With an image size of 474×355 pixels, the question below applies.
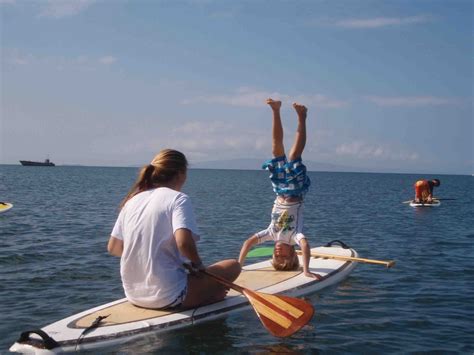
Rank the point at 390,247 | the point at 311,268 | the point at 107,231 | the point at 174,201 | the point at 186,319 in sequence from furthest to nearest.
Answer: the point at 107,231 → the point at 390,247 → the point at 311,268 → the point at 186,319 → the point at 174,201

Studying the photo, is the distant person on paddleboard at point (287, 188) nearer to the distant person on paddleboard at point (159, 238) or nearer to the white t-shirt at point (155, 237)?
the distant person on paddleboard at point (159, 238)

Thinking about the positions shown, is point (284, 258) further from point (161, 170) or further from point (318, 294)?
point (161, 170)

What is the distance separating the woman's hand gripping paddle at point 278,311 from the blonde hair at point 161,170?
3.68ft

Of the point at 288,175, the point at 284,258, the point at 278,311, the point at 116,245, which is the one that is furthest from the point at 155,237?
the point at 284,258

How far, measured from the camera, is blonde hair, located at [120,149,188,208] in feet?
18.1

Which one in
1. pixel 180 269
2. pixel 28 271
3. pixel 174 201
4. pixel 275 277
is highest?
pixel 174 201

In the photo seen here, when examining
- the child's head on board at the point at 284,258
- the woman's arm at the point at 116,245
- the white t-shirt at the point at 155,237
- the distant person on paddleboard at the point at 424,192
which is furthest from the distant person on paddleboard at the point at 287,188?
the distant person on paddleboard at the point at 424,192

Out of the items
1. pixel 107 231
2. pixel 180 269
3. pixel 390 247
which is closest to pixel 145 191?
pixel 180 269

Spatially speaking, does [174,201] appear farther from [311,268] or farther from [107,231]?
[107,231]

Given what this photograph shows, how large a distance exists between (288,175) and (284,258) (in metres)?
1.46

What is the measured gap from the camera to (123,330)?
5.57 m

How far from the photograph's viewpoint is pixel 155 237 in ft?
17.2

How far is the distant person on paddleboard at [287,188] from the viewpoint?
326 inches

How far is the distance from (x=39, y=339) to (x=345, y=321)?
4.02 m
